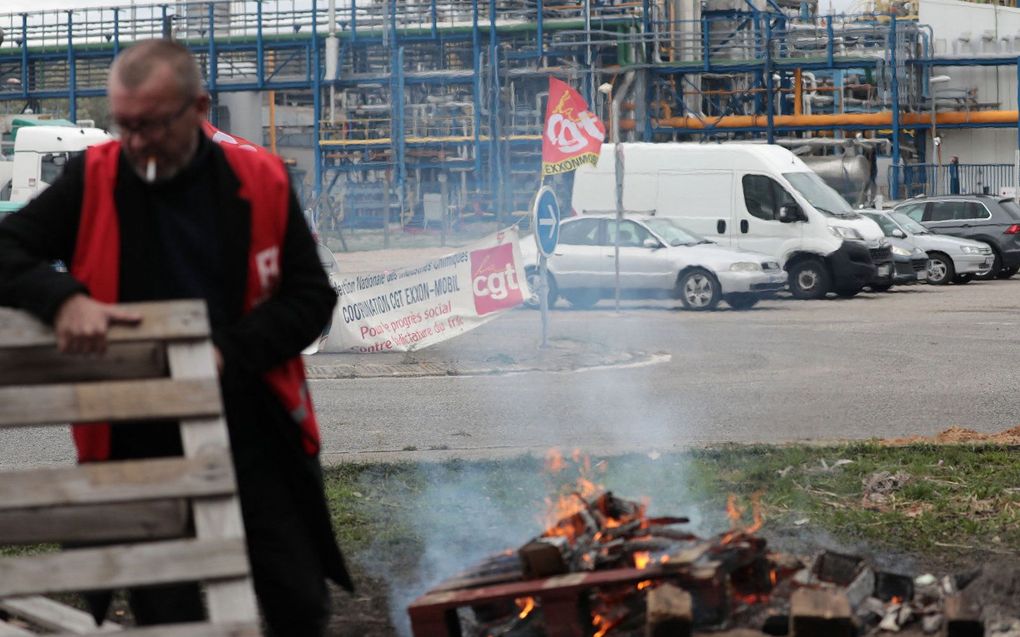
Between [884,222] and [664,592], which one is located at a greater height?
[884,222]

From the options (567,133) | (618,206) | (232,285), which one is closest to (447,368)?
(567,133)

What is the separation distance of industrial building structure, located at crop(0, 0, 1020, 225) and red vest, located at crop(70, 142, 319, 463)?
39.4m

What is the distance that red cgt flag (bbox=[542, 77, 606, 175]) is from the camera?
17.5 metres

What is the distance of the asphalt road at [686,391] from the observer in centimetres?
995

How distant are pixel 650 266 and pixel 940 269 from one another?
8.00 meters

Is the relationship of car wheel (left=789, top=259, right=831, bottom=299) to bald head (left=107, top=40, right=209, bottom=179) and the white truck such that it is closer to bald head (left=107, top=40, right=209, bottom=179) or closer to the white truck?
the white truck

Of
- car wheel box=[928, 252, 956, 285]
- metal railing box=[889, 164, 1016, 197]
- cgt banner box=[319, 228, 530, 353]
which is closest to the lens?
cgt banner box=[319, 228, 530, 353]

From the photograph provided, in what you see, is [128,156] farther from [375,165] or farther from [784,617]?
[375,165]

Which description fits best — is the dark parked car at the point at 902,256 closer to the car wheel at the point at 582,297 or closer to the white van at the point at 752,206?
the white van at the point at 752,206

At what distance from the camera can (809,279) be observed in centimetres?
2358

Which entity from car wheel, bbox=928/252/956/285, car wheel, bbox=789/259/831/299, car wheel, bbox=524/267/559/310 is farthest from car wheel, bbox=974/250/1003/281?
car wheel, bbox=524/267/559/310

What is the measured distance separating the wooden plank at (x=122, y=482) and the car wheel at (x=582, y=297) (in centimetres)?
1916

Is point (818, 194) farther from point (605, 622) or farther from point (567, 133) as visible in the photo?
point (605, 622)

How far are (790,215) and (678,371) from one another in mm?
9851
